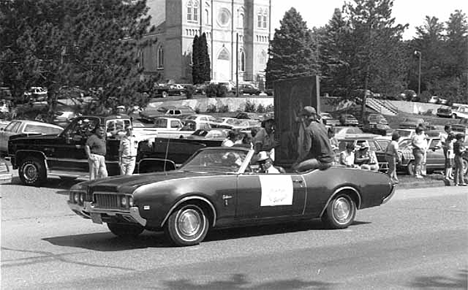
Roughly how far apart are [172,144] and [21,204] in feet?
11.5

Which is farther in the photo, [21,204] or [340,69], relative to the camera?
[340,69]

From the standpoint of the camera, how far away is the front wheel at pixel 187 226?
336 inches

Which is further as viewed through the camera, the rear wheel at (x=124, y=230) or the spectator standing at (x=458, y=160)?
the spectator standing at (x=458, y=160)

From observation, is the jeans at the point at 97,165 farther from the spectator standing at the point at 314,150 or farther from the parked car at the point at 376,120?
the parked car at the point at 376,120

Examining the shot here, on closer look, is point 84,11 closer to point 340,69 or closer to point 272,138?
point 272,138

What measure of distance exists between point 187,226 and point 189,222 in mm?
60

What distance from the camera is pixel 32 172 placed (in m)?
16.4

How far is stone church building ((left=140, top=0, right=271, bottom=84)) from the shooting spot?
91.6 m

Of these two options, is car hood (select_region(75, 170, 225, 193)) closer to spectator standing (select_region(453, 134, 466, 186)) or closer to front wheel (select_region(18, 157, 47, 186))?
front wheel (select_region(18, 157, 47, 186))

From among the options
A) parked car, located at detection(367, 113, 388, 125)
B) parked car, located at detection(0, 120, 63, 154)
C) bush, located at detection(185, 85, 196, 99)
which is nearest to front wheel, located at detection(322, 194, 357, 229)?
parked car, located at detection(0, 120, 63, 154)

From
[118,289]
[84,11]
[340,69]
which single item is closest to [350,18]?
[340,69]

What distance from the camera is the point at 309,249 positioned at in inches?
342

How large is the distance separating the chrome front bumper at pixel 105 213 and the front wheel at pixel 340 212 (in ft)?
10.8

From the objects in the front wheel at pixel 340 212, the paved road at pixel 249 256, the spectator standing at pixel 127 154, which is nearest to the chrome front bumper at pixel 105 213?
Answer: the paved road at pixel 249 256
